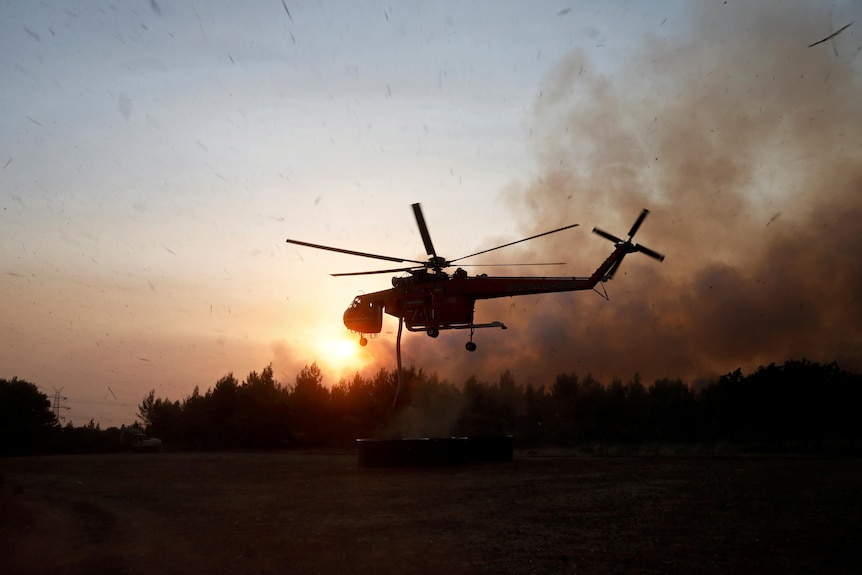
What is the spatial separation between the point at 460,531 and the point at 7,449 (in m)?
62.5

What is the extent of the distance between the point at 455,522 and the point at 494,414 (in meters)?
50.0

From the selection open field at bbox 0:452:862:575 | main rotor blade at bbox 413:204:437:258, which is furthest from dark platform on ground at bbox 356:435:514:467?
main rotor blade at bbox 413:204:437:258

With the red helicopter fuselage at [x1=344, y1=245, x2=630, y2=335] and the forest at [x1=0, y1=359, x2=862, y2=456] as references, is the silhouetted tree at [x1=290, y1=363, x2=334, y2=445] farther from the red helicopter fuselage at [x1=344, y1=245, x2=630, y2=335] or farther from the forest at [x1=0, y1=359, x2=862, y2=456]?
the red helicopter fuselage at [x1=344, y1=245, x2=630, y2=335]

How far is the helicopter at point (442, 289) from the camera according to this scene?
31094 millimetres

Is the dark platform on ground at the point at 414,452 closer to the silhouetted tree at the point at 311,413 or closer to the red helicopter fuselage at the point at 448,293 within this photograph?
the red helicopter fuselage at the point at 448,293

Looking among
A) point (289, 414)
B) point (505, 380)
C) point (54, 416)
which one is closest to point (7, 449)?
point (54, 416)

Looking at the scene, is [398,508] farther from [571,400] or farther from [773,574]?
[571,400]

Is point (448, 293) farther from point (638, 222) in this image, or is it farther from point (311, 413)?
point (311, 413)

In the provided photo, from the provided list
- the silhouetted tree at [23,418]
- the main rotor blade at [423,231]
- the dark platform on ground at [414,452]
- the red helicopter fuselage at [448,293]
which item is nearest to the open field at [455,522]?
the dark platform on ground at [414,452]

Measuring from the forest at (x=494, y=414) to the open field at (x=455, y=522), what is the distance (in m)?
17.8

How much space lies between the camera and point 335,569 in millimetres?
16484

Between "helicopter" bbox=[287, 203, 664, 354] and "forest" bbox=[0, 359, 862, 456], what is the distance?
98.2ft

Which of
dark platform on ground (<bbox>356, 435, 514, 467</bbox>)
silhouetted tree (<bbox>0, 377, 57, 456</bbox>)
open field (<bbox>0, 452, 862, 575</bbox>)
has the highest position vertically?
silhouetted tree (<bbox>0, 377, 57, 456</bbox>)

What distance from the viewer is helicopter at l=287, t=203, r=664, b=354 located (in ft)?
102
